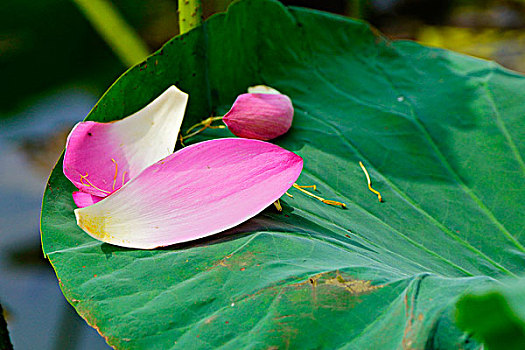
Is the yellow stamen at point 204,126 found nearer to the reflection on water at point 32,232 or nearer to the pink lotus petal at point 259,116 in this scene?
the pink lotus petal at point 259,116

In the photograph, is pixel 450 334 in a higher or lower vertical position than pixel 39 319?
higher

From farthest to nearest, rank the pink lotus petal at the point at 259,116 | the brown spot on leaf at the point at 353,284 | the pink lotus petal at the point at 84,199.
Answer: the pink lotus petal at the point at 259,116, the pink lotus petal at the point at 84,199, the brown spot on leaf at the point at 353,284

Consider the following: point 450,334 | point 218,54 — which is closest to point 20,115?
point 218,54

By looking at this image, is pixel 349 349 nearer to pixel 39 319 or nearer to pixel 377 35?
pixel 377 35

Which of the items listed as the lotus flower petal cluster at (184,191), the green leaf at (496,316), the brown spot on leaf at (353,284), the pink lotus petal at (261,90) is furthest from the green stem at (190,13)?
the green leaf at (496,316)

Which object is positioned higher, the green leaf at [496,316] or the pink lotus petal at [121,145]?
the green leaf at [496,316]

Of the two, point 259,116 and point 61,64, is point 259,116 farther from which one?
point 61,64
